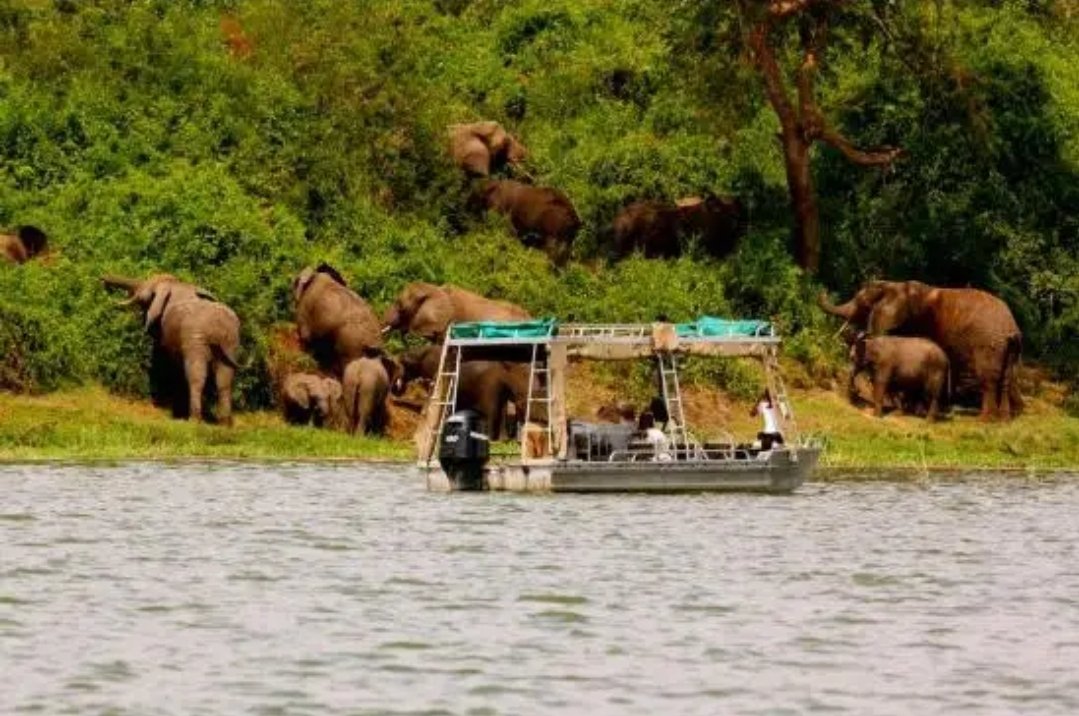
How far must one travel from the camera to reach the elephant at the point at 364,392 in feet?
135

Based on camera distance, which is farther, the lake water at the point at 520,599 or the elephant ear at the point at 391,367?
the elephant ear at the point at 391,367

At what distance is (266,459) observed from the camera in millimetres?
38375

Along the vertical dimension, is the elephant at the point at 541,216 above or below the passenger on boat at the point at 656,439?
above

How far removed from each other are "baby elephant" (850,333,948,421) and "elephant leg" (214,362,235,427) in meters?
10.3

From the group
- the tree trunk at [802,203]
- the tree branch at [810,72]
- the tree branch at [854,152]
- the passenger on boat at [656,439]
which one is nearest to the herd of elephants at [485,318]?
the tree trunk at [802,203]

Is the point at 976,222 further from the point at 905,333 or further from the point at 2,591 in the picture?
the point at 2,591

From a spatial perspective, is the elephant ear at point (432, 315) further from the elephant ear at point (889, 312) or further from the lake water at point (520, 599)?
the lake water at point (520, 599)

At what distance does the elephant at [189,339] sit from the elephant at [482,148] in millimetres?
8990

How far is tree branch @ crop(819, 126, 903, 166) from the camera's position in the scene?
156ft

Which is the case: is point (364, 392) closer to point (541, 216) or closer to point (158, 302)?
point (158, 302)

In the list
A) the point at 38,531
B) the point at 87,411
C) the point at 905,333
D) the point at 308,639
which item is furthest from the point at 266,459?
the point at 308,639

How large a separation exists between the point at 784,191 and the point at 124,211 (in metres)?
12.2

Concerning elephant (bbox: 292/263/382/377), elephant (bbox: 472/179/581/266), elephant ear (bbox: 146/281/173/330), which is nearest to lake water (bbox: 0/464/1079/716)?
elephant ear (bbox: 146/281/173/330)

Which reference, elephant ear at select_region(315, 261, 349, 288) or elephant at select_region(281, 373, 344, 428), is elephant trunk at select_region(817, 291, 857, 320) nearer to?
elephant ear at select_region(315, 261, 349, 288)
